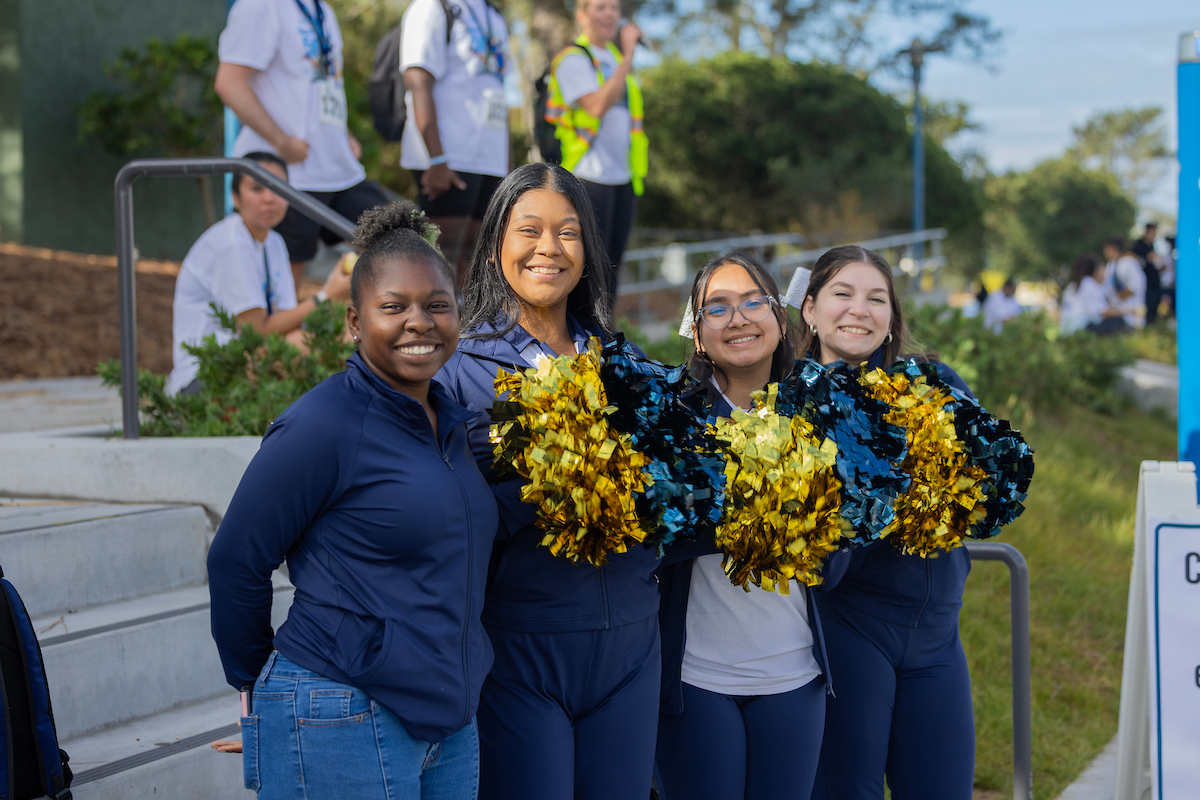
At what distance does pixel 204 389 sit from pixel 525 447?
8.76ft

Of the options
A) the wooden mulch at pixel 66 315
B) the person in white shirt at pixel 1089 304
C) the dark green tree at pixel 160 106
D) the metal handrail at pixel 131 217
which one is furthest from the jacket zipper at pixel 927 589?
the person in white shirt at pixel 1089 304

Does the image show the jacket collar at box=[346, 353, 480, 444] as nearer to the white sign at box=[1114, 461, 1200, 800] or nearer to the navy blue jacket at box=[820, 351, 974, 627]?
the navy blue jacket at box=[820, 351, 974, 627]

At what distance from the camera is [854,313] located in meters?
2.88

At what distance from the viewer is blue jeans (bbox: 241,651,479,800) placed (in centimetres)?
186

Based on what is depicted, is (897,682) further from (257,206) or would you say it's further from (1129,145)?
(1129,145)

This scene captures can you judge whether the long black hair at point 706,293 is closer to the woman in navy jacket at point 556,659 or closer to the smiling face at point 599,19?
the woman in navy jacket at point 556,659

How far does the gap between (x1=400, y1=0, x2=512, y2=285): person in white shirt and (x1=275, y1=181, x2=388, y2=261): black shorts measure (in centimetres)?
32

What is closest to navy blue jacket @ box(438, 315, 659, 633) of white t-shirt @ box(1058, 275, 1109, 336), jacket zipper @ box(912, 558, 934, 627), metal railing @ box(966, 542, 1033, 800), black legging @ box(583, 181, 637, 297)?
jacket zipper @ box(912, 558, 934, 627)

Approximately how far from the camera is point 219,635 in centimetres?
195

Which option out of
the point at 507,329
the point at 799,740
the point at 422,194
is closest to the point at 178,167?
the point at 422,194

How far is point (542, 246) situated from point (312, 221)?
2.88 m

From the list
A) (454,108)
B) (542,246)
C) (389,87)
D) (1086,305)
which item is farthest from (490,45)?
(1086,305)

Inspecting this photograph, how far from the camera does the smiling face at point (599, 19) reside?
5.70 metres

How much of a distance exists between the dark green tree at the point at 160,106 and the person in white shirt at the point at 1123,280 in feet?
38.7
